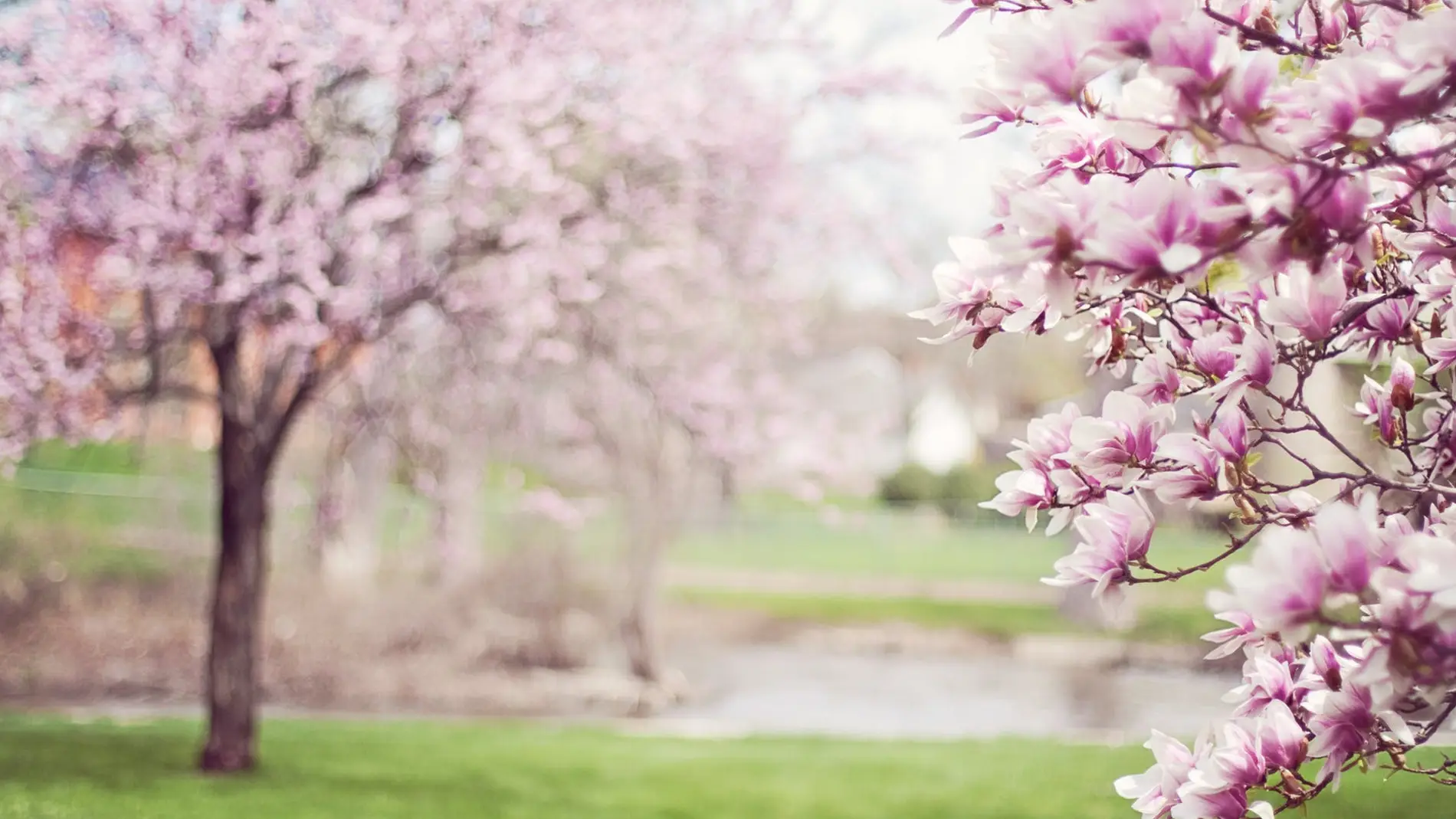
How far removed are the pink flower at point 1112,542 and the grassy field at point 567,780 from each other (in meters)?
4.01

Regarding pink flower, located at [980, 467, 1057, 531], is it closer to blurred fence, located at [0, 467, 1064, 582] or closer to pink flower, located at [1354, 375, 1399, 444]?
pink flower, located at [1354, 375, 1399, 444]

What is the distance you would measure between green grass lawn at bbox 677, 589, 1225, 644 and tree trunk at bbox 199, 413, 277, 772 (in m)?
13.0

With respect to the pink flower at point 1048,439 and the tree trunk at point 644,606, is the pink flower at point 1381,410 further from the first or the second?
the tree trunk at point 644,606

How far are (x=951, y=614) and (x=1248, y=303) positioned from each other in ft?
56.7

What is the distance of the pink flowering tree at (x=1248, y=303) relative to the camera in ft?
4.18

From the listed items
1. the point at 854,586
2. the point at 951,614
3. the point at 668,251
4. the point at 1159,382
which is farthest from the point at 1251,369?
the point at 854,586

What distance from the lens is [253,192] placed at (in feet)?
17.9

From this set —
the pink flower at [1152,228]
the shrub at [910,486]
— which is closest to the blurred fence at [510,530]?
the shrub at [910,486]

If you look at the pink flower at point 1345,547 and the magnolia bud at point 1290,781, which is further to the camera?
the magnolia bud at point 1290,781

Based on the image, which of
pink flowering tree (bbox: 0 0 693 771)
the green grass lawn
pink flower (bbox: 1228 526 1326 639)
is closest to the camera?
pink flower (bbox: 1228 526 1326 639)

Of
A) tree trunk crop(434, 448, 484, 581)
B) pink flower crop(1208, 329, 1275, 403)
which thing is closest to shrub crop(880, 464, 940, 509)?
tree trunk crop(434, 448, 484, 581)

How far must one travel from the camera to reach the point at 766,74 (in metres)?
7.12

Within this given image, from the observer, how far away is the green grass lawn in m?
17.4

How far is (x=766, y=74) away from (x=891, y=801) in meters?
4.21
